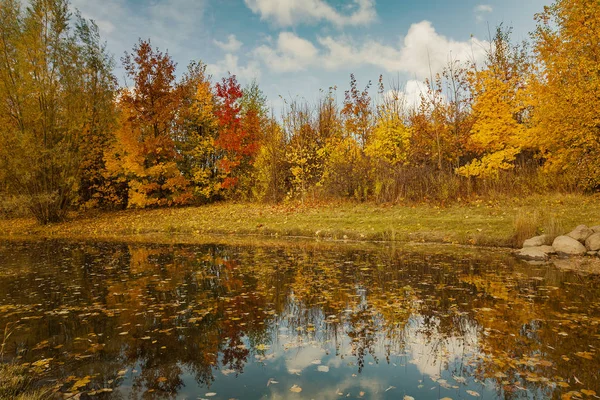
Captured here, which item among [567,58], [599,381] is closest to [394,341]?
[599,381]

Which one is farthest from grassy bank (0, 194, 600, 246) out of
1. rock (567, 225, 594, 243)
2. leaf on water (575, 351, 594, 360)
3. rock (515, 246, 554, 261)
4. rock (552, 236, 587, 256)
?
leaf on water (575, 351, 594, 360)

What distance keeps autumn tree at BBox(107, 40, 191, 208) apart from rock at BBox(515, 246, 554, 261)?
23.8 metres

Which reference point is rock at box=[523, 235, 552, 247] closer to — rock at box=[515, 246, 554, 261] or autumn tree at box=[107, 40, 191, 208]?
rock at box=[515, 246, 554, 261]

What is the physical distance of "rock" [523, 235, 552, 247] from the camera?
12.6 metres

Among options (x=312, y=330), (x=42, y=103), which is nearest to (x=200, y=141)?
(x=42, y=103)

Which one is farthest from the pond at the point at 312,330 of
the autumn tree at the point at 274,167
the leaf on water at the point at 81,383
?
the autumn tree at the point at 274,167

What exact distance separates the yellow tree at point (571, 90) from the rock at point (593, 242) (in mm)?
5090

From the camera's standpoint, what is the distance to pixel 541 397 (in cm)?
414

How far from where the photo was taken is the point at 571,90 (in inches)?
652

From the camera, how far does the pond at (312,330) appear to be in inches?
181

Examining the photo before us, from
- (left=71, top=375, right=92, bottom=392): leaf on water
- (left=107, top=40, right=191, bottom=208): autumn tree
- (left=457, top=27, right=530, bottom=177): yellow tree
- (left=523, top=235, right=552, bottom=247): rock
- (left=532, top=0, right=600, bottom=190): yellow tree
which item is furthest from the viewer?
(left=107, top=40, right=191, bottom=208): autumn tree

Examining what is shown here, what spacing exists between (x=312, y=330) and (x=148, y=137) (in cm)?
2569

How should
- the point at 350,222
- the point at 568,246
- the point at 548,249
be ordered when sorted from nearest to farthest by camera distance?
the point at 568,246 → the point at 548,249 → the point at 350,222

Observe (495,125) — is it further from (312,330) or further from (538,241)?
(312,330)
